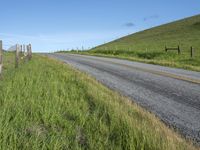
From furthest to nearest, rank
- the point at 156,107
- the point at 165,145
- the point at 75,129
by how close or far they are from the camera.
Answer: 1. the point at 156,107
2. the point at 75,129
3. the point at 165,145

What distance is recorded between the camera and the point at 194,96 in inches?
358

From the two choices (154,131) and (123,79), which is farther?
(123,79)

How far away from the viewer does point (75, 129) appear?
562 cm

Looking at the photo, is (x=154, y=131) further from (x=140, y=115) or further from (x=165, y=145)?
(x=140, y=115)

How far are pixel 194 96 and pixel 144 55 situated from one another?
34693 millimetres

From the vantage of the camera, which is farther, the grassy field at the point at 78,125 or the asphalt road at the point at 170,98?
the asphalt road at the point at 170,98

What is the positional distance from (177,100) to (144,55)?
3516 centimetres

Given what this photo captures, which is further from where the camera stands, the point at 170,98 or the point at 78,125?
the point at 170,98

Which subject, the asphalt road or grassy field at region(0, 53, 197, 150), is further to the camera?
the asphalt road

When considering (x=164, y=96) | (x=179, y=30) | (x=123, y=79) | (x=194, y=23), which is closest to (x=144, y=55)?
(x=123, y=79)

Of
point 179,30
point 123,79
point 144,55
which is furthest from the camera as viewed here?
point 179,30

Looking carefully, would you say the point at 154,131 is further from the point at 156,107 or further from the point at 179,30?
the point at 179,30

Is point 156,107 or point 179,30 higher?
point 179,30

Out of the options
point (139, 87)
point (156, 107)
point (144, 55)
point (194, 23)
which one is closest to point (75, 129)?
point (156, 107)
